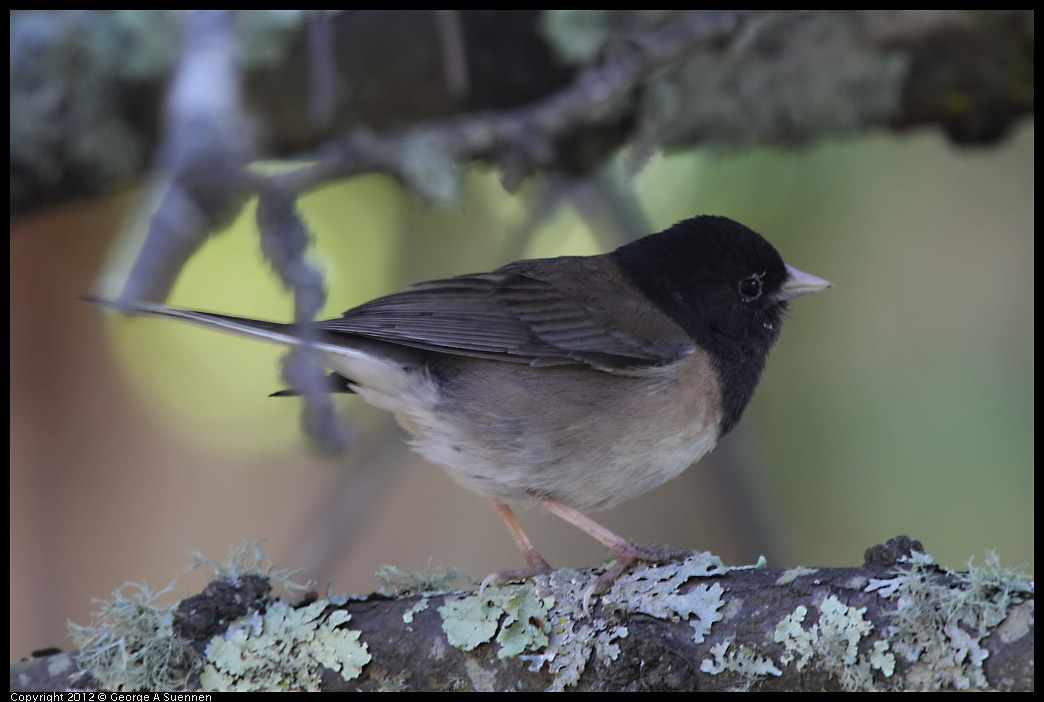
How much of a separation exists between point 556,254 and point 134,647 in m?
2.78

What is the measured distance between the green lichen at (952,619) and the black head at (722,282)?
1.17 m

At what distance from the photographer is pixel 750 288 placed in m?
2.93

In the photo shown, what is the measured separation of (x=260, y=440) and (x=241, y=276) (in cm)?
83

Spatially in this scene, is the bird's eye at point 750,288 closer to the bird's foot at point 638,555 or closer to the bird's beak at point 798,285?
the bird's beak at point 798,285

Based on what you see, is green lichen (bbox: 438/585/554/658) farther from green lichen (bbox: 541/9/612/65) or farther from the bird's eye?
→ green lichen (bbox: 541/9/612/65)

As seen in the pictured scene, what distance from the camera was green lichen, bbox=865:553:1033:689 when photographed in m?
1.63

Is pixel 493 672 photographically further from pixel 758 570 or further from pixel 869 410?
pixel 869 410

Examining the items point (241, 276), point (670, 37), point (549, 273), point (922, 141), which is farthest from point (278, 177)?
point (922, 141)

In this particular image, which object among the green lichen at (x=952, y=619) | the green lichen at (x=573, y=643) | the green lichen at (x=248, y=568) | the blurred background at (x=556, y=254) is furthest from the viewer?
the blurred background at (x=556, y=254)

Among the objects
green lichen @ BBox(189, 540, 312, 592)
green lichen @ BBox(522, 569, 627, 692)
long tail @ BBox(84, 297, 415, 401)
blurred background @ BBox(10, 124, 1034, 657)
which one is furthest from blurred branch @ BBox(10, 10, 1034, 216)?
green lichen @ BBox(522, 569, 627, 692)

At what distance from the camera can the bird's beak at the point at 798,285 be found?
2.93m

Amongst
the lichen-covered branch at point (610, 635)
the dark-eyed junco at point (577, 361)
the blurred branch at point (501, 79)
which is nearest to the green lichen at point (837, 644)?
the lichen-covered branch at point (610, 635)

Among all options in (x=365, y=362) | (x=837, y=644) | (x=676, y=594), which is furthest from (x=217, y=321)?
(x=837, y=644)

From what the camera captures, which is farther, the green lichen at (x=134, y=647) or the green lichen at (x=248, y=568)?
the green lichen at (x=248, y=568)
